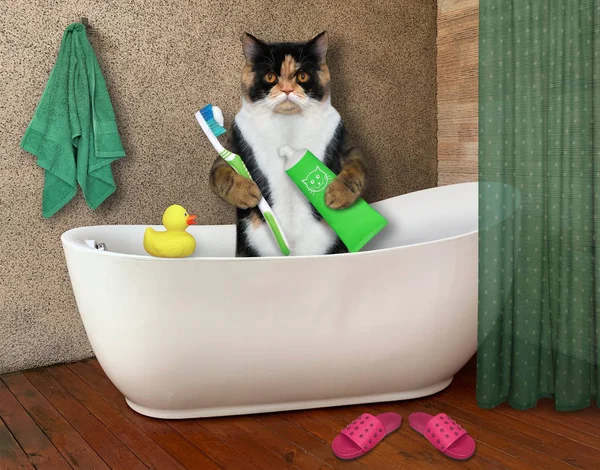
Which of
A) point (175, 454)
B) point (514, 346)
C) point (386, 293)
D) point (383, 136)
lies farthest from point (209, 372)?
point (383, 136)

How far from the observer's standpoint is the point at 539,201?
56.5 inches

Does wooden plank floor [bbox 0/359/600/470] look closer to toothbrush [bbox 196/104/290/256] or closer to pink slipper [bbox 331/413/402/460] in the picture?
pink slipper [bbox 331/413/402/460]

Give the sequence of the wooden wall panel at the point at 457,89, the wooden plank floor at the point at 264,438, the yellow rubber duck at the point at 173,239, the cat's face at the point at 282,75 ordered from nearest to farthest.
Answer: the wooden plank floor at the point at 264,438 < the yellow rubber duck at the point at 173,239 < the cat's face at the point at 282,75 < the wooden wall panel at the point at 457,89

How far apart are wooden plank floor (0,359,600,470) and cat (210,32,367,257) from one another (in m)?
0.54

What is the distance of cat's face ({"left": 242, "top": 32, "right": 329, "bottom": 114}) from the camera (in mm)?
1775

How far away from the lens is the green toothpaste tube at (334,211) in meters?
1.75

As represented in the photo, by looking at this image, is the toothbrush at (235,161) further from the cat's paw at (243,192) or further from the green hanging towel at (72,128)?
the green hanging towel at (72,128)

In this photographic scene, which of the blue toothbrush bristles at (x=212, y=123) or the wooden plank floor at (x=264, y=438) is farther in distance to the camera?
the blue toothbrush bristles at (x=212, y=123)

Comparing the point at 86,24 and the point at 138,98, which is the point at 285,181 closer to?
the point at 138,98

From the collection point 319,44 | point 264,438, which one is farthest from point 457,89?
point 264,438

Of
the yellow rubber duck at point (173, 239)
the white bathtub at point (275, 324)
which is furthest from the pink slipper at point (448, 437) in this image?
the yellow rubber duck at point (173, 239)

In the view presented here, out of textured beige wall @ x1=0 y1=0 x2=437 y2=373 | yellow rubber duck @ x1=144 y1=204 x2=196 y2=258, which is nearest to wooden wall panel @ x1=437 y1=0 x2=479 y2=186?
textured beige wall @ x1=0 y1=0 x2=437 y2=373

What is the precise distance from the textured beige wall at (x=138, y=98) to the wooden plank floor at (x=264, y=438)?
0.34m

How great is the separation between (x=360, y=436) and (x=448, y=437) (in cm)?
20
